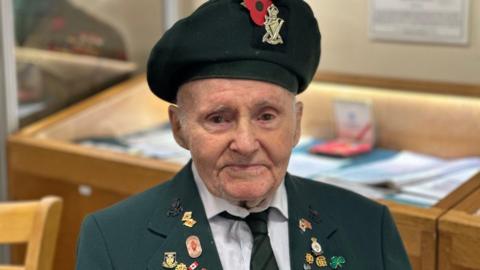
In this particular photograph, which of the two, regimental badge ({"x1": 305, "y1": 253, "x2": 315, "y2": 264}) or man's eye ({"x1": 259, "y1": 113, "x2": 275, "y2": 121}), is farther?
regimental badge ({"x1": 305, "y1": 253, "x2": 315, "y2": 264})

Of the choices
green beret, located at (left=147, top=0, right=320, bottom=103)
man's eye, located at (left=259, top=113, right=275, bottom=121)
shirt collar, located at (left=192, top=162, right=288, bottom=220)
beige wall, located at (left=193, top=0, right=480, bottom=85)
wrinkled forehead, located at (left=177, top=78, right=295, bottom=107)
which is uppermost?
Answer: green beret, located at (left=147, top=0, right=320, bottom=103)

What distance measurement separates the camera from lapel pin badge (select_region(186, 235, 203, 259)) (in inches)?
62.7

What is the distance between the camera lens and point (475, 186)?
259 cm

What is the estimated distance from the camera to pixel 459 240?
230 centimetres

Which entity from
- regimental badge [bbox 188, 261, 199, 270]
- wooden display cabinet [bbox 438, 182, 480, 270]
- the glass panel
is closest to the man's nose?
regimental badge [bbox 188, 261, 199, 270]

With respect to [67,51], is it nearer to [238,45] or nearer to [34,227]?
[34,227]

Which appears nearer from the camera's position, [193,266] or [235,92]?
[235,92]

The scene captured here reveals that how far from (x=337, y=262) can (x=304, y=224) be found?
95mm

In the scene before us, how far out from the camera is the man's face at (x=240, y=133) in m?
1.49

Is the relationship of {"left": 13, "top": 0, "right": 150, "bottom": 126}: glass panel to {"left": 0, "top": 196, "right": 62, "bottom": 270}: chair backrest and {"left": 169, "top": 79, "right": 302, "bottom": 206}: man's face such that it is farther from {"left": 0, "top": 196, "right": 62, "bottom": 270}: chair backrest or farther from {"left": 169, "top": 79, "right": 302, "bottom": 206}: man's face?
{"left": 169, "top": 79, "right": 302, "bottom": 206}: man's face

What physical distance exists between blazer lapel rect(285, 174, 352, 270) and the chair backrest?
749 millimetres

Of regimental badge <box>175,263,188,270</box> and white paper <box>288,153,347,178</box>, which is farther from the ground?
regimental badge <box>175,263,188,270</box>

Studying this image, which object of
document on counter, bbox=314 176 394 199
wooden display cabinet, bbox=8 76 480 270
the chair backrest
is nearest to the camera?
the chair backrest

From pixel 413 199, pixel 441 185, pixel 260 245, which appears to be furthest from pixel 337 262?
pixel 441 185
